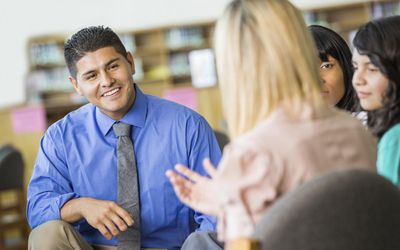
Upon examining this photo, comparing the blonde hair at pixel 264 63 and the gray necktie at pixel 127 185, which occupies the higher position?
the blonde hair at pixel 264 63

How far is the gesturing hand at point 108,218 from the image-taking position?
2.05m

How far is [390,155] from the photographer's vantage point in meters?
1.55

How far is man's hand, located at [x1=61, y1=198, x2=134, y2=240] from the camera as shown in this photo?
6.75ft

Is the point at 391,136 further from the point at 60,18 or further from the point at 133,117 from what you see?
the point at 60,18

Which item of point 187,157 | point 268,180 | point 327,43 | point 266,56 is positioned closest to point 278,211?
point 268,180

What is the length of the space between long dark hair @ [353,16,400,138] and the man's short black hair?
103cm

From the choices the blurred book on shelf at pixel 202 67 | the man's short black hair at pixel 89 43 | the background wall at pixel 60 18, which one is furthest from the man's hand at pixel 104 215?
the background wall at pixel 60 18

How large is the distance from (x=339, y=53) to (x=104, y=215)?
977 mm

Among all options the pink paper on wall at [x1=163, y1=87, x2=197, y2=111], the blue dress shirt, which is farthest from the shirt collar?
the pink paper on wall at [x1=163, y1=87, x2=197, y2=111]

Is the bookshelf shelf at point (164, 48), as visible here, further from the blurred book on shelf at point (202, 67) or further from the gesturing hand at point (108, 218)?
the gesturing hand at point (108, 218)

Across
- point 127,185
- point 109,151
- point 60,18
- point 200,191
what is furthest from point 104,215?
point 60,18

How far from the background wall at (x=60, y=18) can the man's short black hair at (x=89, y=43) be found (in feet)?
21.6

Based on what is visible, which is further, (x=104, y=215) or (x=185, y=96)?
(x=185, y=96)

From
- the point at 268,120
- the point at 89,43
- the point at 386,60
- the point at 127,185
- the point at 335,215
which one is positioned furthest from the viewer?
the point at 89,43
